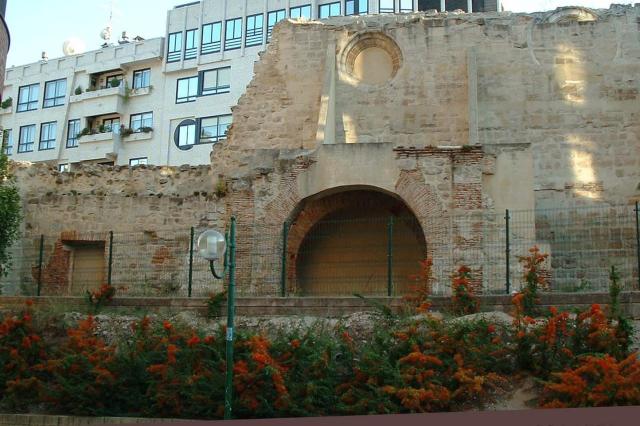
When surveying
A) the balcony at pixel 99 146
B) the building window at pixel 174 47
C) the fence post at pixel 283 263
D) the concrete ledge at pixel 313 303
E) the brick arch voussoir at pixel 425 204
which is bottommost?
the concrete ledge at pixel 313 303

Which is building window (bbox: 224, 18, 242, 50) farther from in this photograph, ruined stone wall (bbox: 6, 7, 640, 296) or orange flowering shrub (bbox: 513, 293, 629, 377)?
orange flowering shrub (bbox: 513, 293, 629, 377)

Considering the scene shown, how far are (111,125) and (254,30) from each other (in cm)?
1049

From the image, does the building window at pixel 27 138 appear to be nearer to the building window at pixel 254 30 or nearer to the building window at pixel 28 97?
the building window at pixel 28 97

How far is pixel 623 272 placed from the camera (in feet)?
65.1

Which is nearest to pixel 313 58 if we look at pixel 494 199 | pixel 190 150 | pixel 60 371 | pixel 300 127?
pixel 300 127

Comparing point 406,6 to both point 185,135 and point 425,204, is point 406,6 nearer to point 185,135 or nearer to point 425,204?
point 185,135

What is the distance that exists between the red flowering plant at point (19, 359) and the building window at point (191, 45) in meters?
35.5

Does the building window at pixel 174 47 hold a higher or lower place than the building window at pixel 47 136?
higher

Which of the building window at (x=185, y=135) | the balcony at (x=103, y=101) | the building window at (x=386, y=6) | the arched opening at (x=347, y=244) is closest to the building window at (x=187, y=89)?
the building window at (x=185, y=135)

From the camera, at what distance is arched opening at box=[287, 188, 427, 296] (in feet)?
64.1

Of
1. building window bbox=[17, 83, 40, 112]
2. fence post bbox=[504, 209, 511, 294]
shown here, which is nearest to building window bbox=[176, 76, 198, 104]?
building window bbox=[17, 83, 40, 112]

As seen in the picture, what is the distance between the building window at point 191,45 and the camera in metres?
49.2

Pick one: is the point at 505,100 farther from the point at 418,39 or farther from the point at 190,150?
the point at 190,150

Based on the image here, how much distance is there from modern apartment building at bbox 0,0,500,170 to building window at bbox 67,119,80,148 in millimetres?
62
